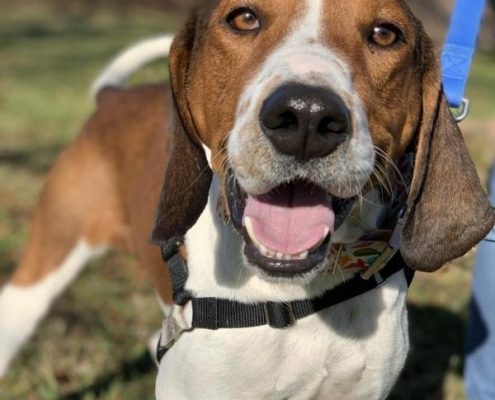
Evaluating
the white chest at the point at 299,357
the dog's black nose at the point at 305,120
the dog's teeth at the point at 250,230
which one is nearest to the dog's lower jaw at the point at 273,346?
the white chest at the point at 299,357

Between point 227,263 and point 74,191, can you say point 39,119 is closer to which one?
point 74,191

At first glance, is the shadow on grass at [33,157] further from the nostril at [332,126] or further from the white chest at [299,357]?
the nostril at [332,126]

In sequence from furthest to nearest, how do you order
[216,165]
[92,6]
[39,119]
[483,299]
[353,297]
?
[92,6] < [39,119] < [483,299] < [353,297] < [216,165]

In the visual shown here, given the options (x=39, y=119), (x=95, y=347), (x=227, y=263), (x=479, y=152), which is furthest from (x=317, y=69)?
(x=39, y=119)

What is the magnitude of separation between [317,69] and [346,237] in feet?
2.60

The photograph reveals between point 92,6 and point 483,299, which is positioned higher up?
point 483,299

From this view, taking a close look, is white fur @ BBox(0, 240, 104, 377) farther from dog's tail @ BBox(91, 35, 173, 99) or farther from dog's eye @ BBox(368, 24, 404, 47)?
dog's eye @ BBox(368, 24, 404, 47)

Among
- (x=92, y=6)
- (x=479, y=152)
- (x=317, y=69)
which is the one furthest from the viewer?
(x=92, y=6)

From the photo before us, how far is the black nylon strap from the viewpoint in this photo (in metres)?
3.41

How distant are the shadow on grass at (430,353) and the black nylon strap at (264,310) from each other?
2.21 metres

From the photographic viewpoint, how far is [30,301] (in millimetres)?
4879

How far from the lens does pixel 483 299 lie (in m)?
4.57

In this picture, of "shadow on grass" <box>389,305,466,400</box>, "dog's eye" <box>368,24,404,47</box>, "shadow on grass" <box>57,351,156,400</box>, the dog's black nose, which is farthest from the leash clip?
"shadow on grass" <box>389,305,466,400</box>

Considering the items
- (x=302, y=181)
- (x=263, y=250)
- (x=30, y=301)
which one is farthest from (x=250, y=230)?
(x=30, y=301)
